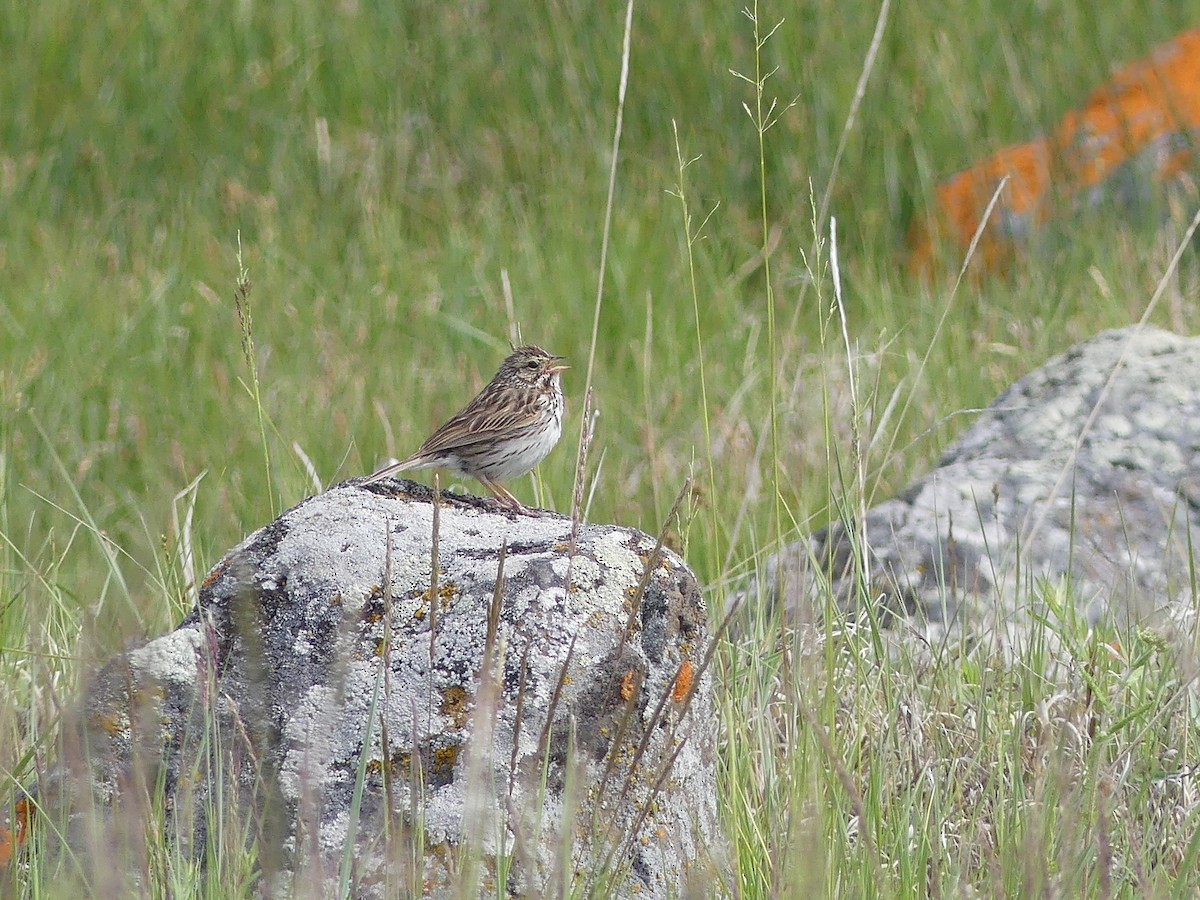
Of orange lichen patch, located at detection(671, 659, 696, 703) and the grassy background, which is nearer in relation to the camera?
orange lichen patch, located at detection(671, 659, 696, 703)

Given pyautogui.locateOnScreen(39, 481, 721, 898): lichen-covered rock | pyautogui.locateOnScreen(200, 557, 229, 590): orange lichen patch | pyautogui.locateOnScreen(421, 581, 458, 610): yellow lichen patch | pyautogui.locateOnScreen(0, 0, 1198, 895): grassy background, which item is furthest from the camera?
pyautogui.locateOnScreen(0, 0, 1198, 895): grassy background

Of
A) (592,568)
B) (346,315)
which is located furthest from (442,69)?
(592,568)

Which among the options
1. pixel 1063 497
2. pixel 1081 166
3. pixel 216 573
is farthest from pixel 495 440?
pixel 1081 166

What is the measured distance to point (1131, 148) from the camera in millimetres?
7922

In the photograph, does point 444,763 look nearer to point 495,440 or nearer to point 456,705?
point 456,705

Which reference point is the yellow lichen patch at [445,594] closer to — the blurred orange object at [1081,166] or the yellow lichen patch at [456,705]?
the yellow lichen patch at [456,705]

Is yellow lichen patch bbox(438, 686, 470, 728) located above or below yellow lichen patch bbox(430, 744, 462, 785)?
above

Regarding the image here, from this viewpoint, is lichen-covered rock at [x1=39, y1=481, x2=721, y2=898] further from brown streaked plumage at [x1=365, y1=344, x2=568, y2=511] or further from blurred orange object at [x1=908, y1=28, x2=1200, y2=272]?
blurred orange object at [x1=908, y1=28, x2=1200, y2=272]

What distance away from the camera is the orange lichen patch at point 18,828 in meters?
2.41

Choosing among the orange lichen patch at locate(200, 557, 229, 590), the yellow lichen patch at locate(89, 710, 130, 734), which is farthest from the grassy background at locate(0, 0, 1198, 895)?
the yellow lichen patch at locate(89, 710, 130, 734)

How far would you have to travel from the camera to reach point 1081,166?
26.2 ft

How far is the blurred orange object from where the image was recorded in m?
7.80

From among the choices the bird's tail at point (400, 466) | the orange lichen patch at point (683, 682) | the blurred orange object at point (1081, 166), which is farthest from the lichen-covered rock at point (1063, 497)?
the blurred orange object at point (1081, 166)

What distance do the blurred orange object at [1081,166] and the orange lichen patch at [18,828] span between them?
5.86 metres
